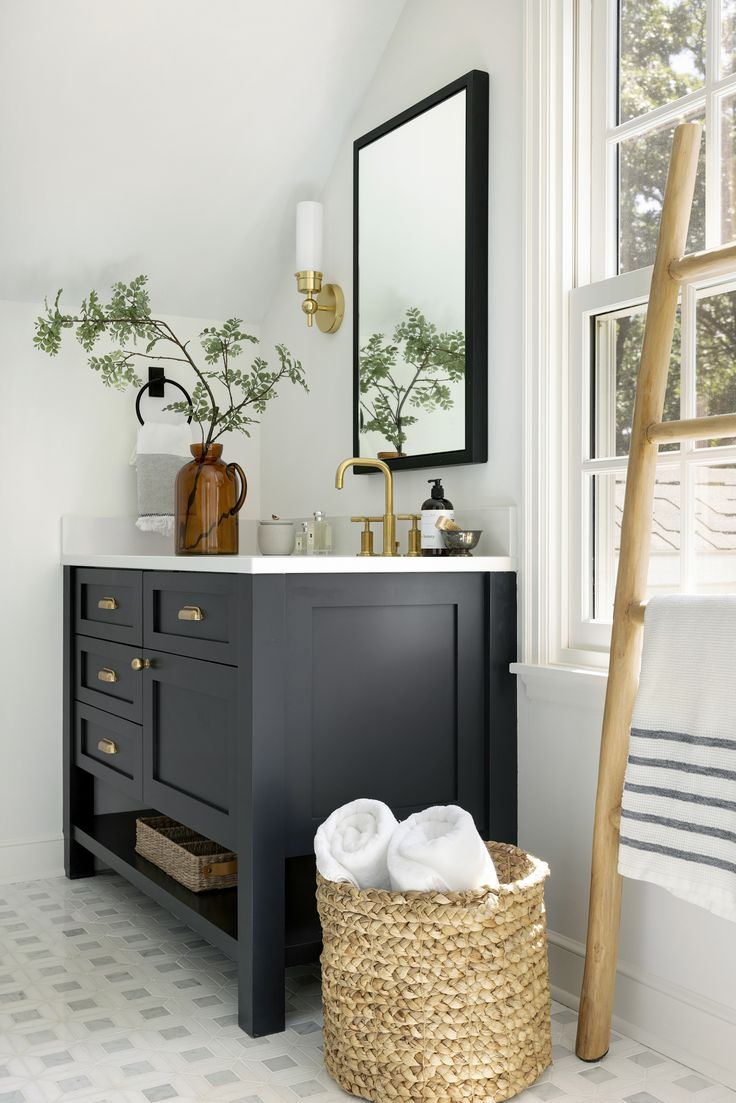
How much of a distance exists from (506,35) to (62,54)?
100 centimetres

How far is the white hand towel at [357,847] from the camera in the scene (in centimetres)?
166

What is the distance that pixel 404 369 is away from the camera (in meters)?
2.41

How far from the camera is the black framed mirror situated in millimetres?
2201

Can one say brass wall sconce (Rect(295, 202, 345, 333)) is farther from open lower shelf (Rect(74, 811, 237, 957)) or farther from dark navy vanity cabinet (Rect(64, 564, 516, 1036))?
open lower shelf (Rect(74, 811, 237, 957))

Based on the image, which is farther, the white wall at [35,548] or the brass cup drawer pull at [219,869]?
the white wall at [35,548]

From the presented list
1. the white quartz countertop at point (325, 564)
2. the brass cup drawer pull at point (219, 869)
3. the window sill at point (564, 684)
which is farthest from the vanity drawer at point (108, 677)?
the window sill at point (564, 684)

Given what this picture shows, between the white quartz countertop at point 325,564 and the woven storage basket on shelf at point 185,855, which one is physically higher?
the white quartz countertop at point 325,564

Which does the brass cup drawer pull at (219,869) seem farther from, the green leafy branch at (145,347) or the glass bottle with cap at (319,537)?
the green leafy branch at (145,347)

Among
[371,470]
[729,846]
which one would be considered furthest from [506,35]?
[729,846]

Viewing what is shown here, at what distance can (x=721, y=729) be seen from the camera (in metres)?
1.46

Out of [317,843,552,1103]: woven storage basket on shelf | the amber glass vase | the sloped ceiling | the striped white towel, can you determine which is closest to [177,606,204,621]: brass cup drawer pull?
the amber glass vase

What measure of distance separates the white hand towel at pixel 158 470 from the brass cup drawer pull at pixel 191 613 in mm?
868

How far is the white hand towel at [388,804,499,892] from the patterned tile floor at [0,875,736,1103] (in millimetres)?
347

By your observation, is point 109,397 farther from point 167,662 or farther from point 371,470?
point 167,662
